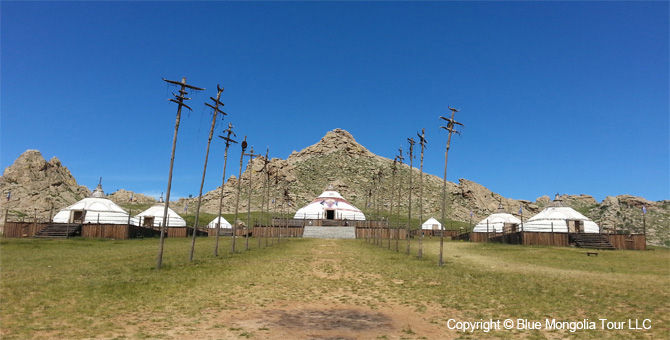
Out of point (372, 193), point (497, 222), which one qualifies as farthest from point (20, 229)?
point (372, 193)

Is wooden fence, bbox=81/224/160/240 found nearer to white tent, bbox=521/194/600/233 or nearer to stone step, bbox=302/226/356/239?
stone step, bbox=302/226/356/239

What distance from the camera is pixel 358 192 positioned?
148 metres

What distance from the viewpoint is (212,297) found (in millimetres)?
15305

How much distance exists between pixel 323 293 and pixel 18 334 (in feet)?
32.5

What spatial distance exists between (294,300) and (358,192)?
132637 millimetres

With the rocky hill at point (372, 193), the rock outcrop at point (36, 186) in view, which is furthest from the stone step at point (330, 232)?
the rock outcrop at point (36, 186)

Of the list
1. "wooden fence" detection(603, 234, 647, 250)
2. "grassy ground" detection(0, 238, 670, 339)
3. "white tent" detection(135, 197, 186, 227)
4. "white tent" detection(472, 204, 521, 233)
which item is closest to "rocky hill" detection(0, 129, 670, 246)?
"white tent" detection(472, 204, 521, 233)

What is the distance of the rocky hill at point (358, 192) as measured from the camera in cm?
11731

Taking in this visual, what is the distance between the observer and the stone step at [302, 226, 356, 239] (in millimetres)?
67312

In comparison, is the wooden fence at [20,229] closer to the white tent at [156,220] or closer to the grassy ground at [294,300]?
the white tent at [156,220]

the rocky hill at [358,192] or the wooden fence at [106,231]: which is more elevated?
the rocky hill at [358,192]

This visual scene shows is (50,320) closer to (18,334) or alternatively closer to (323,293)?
(18,334)

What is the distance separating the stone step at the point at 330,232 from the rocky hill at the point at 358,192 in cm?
2057

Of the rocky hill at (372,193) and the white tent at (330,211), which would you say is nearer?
the white tent at (330,211)
